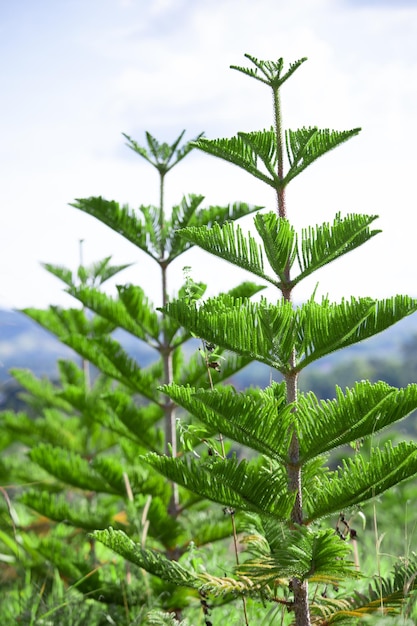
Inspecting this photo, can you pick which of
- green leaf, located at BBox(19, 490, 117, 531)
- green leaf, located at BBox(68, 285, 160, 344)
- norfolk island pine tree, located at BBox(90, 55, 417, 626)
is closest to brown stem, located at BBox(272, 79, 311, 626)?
norfolk island pine tree, located at BBox(90, 55, 417, 626)

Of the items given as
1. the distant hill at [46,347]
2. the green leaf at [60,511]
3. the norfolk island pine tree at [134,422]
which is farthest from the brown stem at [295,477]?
the green leaf at [60,511]

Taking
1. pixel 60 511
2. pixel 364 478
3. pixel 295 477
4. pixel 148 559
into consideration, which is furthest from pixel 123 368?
pixel 364 478

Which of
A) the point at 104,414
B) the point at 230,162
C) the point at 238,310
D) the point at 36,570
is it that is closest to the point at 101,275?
the point at 104,414

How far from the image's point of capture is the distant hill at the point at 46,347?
642cm

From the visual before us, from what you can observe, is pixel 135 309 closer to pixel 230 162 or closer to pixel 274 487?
pixel 230 162

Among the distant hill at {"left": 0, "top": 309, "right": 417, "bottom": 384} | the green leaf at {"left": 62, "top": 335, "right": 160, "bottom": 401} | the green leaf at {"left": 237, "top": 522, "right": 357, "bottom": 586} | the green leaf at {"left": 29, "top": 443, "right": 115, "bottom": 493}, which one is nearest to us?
the green leaf at {"left": 237, "top": 522, "right": 357, "bottom": 586}

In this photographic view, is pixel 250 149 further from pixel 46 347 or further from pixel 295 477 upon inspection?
pixel 46 347

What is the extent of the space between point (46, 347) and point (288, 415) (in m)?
22.7

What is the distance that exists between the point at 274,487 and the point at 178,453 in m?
2.40

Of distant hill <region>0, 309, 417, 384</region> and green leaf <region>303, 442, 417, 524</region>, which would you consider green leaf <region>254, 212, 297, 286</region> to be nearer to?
distant hill <region>0, 309, 417, 384</region>

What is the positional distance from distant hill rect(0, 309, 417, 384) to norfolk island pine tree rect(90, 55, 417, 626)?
0.22 metres

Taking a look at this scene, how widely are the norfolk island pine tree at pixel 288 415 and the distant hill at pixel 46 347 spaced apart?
216 mm

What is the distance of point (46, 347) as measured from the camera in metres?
24.4

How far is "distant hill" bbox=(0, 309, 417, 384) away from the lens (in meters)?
6.42
